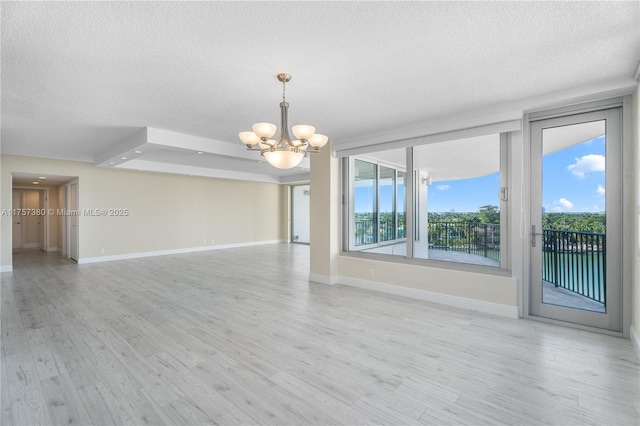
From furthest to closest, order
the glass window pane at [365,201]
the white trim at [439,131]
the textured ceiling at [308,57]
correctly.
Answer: the glass window pane at [365,201], the white trim at [439,131], the textured ceiling at [308,57]

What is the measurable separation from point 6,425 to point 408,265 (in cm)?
419

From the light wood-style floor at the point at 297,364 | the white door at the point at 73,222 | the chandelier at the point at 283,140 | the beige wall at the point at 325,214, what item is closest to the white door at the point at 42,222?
the white door at the point at 73,222

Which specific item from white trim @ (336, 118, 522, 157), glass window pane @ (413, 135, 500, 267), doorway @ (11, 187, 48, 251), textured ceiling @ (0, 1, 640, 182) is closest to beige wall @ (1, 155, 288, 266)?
textured ceiling @ (0, 1, 640, 182)

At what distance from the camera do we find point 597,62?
248 centimetres

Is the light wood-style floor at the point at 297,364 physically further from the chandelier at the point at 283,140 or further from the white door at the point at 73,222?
the white door at the point at 73,222

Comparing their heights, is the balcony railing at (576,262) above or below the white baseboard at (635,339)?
above

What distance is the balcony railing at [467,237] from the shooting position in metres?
3.88

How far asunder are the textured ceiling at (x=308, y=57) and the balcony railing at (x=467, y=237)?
156 centimetres

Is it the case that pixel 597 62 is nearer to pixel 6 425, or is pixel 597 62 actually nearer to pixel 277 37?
pixel 277 37

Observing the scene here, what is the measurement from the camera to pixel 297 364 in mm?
2482

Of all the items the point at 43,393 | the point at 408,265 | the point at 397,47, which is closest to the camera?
the point at 43,393

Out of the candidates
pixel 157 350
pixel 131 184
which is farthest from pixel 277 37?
pixel 131 184

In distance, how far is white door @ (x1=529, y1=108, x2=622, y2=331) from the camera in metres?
3.08

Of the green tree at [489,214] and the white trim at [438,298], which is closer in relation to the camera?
the white trim at [438,298]
